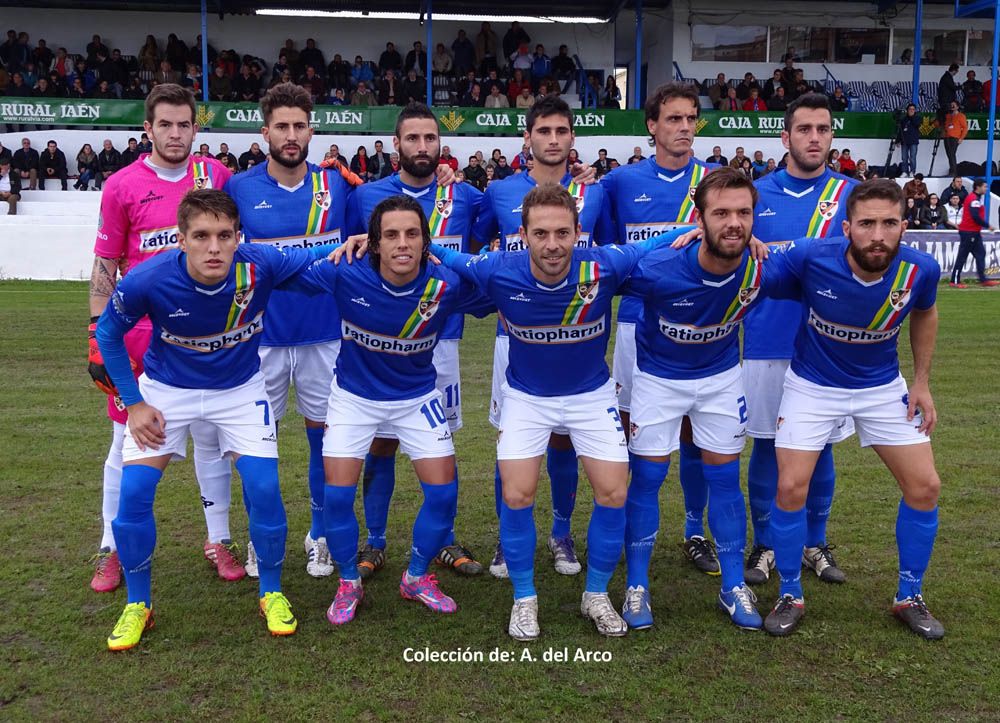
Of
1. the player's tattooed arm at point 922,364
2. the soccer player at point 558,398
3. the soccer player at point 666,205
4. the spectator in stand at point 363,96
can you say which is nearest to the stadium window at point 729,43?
the spectator in stand at point 363,96

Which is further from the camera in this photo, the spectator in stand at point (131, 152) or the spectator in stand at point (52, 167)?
the spectator in stand at point (52, 167)

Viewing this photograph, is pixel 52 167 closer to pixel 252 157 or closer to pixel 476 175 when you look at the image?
pixel 252 157

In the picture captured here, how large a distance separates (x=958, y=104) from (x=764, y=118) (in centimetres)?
554

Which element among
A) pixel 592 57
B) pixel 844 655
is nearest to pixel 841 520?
pixel 844 655

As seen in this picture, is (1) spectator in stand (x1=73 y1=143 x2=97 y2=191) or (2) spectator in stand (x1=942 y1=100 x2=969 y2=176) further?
(2) spectator in stand (x1=942 y1=100 x2=969 y2=176)

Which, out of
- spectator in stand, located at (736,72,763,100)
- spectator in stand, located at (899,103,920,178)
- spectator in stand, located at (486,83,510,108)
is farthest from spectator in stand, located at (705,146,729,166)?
spectator in stand, located at (486,83,510,108)

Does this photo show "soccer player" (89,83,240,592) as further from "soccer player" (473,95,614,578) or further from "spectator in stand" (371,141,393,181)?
"spectator in stand" (371,141,393,181)

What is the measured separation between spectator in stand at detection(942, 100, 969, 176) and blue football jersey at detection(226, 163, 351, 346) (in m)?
25.0

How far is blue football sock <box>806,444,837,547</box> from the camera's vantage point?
4.94 m

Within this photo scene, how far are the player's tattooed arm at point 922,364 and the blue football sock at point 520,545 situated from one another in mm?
1873

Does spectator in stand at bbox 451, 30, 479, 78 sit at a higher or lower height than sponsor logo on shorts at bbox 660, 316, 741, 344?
higher

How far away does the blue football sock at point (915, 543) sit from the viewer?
14.2ft

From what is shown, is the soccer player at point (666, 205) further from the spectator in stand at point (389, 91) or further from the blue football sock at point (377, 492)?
the spectator in stand at point (389, 91)

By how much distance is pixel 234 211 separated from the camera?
167 inches
